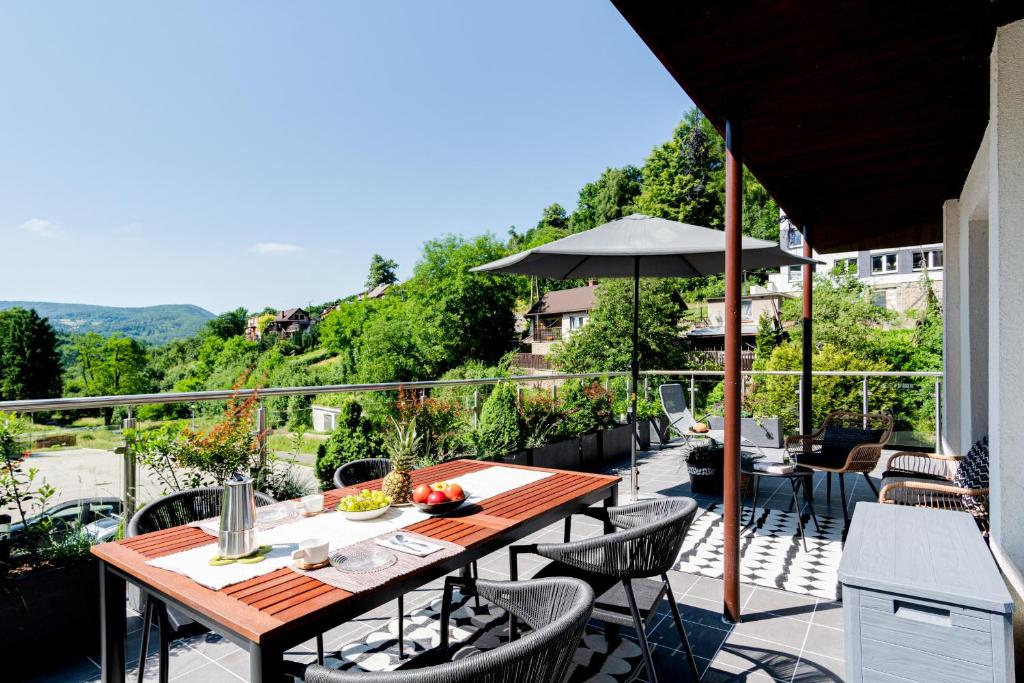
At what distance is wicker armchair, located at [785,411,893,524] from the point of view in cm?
425

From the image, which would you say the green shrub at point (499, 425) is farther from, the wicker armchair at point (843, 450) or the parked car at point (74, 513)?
the parked car at point (74, 513)

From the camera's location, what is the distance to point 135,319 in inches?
3745

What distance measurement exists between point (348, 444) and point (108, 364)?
2217 inches

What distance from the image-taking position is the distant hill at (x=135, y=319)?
2426 inches

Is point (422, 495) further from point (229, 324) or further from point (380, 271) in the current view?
point (229, 324)

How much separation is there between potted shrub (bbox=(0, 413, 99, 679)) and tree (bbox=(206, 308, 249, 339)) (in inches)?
3411

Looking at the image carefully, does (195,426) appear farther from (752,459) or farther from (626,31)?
(752,459)

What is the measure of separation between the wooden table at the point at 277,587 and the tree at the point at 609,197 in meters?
39.3

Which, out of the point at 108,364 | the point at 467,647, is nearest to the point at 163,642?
the point at 467,647

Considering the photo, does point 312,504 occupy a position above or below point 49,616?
above

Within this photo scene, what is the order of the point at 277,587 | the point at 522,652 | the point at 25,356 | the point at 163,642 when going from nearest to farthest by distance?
1. the point at 522,652
2. the point at 277,587
3. the point at 163,642
4. the point at 25,356

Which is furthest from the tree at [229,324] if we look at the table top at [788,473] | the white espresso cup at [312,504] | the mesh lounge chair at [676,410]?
the white espresso cup at [312,504]

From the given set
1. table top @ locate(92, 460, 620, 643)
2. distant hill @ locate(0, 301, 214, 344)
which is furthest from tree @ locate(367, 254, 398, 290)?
table top @ locate(92, 460, 620, 643)

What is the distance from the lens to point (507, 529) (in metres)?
2.07
